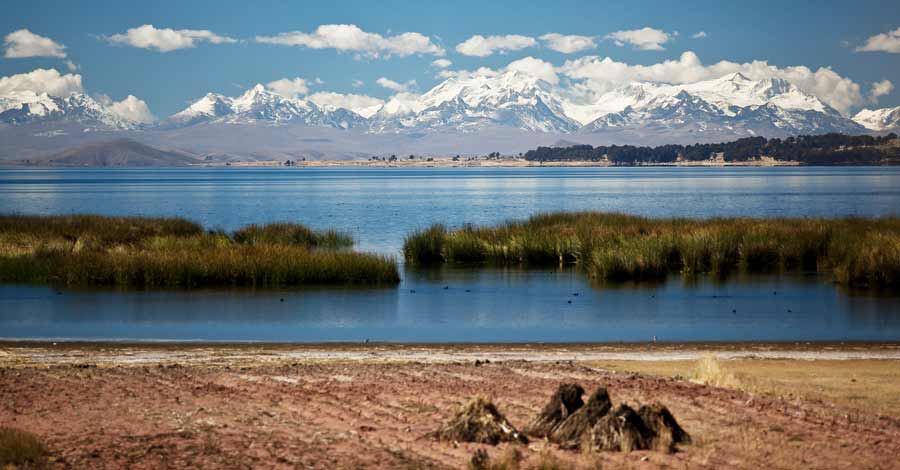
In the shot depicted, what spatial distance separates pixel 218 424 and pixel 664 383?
6913mm

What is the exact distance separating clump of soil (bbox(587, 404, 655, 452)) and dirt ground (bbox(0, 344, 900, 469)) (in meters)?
0.20

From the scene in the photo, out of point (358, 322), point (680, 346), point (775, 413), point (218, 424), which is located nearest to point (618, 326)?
point (680, 346)

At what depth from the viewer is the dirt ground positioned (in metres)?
11.8

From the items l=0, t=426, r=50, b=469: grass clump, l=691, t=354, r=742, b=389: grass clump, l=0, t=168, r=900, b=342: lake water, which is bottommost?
l=0, t=168, r=900, b=342: lake water

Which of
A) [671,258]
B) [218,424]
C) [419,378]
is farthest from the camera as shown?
[671,258]

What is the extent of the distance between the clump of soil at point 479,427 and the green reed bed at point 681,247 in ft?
80.5

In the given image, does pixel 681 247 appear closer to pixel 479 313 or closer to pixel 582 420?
pixel 479 313

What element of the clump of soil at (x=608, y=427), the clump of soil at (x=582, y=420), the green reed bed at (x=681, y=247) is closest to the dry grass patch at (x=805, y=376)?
the clump of soil at (x=608, y=427)

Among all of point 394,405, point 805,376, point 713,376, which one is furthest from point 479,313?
point 394,405

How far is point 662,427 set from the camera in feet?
40.0

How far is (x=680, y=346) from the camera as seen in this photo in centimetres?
2278

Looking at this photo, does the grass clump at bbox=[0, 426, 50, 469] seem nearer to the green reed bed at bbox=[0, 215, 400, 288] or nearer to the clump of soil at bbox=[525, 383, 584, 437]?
the clump of soil at bbox=[525, 383, 584, 437]

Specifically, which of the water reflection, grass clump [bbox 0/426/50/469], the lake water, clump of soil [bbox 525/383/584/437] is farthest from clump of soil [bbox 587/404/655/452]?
the lake water

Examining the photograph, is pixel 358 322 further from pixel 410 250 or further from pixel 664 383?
pixel 410 250
